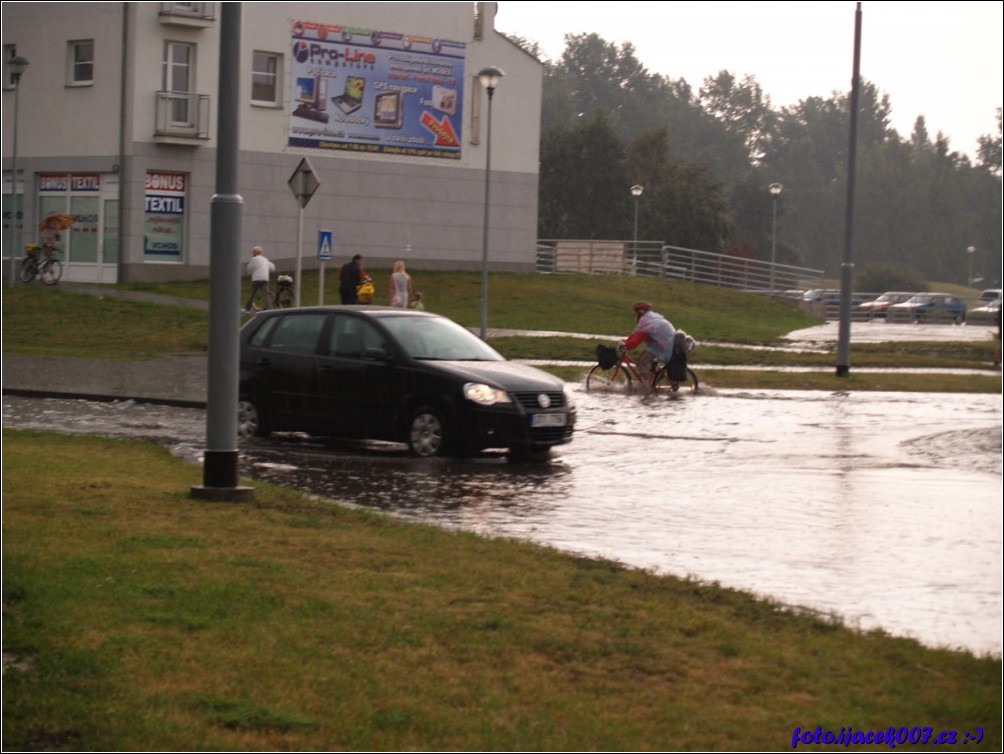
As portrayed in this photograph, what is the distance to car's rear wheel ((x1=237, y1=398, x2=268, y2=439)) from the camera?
1750 centimetres

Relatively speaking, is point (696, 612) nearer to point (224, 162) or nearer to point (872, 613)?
point (872, 613)

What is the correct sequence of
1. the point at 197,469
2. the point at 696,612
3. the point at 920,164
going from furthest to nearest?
the point at 197,469 → the point at 696,612 → the point at 920,164

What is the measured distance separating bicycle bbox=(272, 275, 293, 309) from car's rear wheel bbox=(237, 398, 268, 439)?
19.9 metres

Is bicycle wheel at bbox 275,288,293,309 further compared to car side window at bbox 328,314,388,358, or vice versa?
bicycle wheel at bbox 275,288,293,309

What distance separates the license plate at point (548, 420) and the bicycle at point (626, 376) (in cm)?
894

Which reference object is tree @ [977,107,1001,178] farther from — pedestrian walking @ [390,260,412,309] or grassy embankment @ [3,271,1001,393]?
pedestrian walking @ [390,260,412,309]

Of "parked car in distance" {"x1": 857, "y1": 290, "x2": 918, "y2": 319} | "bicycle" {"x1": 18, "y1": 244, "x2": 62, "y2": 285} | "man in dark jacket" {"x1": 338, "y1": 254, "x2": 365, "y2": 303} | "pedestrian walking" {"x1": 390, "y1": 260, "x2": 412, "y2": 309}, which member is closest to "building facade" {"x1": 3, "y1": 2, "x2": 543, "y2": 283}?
"bicycle" {"x1": 18, "y1": 244, "x2": 62, "y2": 285}

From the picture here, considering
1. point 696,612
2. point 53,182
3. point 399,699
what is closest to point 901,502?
point 696,612

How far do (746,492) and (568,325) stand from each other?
27.2 metres

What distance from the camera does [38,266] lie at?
41.3m

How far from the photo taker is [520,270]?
56.0 metres

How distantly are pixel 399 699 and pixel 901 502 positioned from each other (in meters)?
7.53

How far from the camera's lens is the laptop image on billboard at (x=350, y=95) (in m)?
49.8

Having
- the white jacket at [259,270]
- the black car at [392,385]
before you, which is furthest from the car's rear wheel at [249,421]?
the white jacket at [259,270]
